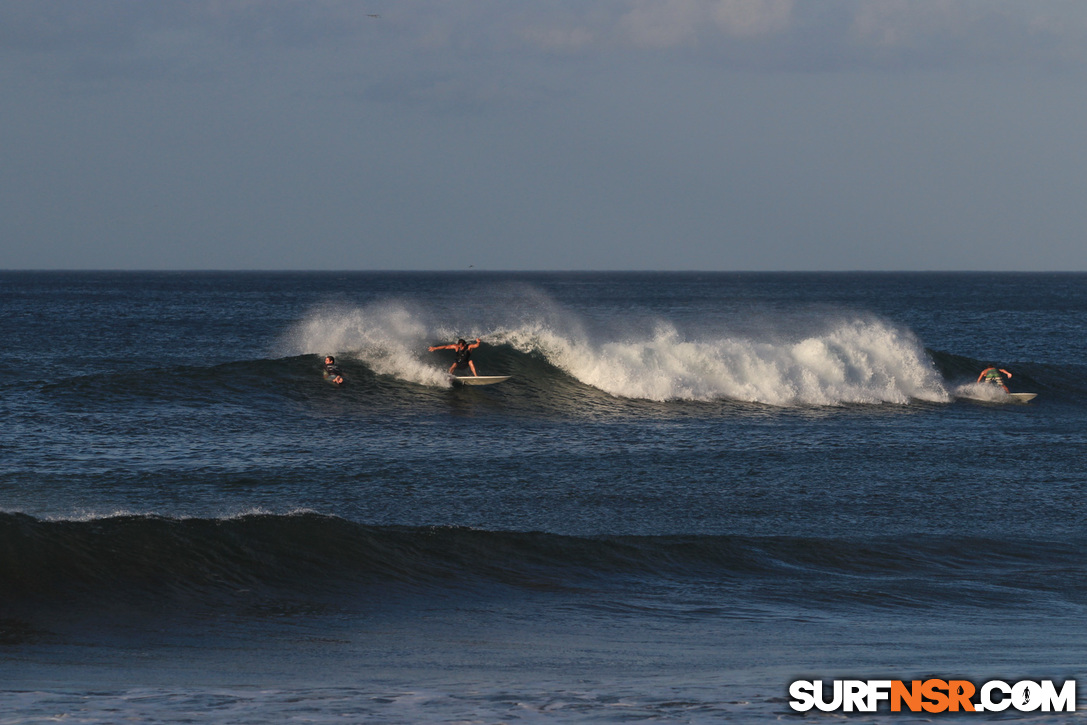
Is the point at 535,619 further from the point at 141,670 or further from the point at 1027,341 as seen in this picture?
the point at 1027,341

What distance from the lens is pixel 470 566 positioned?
43.2 ft

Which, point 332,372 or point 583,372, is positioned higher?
point 583,372

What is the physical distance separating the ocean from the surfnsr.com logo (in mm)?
231

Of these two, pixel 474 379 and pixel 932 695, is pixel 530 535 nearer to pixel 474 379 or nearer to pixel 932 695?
pixel 932 695

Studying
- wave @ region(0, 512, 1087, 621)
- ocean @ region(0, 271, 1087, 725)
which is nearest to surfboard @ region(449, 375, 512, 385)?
ocean @ region(0, 271, 1087, 725)

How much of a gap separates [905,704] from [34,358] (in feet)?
139

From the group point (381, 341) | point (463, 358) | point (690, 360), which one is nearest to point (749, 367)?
point (690, 360)

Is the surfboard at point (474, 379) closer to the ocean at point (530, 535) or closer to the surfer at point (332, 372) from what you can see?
the ocean at point (530, 535)

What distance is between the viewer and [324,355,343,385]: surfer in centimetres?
2819

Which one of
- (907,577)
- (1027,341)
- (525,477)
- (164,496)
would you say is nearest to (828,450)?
(525,477)

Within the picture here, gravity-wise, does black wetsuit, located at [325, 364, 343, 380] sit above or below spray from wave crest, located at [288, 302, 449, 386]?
below

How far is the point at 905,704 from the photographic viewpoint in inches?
A: 319

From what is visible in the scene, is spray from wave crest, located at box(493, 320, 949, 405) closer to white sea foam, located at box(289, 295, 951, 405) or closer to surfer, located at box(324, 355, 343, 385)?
white sea foam, located at box(289, 295, 951, 405)

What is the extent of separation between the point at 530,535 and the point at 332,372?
1554cm
